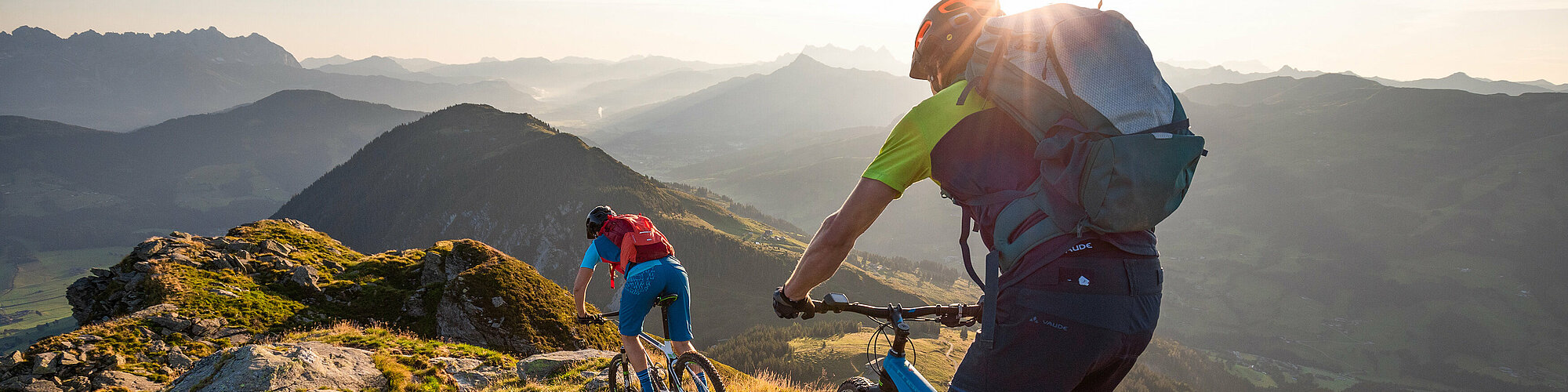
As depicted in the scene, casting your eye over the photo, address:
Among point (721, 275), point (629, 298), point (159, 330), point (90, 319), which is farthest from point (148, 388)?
point (721, 275)

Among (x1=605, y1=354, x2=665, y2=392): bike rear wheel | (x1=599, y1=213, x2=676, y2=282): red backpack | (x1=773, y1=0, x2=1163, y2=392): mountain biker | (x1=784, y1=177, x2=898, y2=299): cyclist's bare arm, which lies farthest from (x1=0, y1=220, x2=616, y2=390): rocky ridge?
(x1=773, y1=0, x2=1163, y2=392): mountain biker

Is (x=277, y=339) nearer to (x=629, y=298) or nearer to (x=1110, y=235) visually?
(x=629, y=298)

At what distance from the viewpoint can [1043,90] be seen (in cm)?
295

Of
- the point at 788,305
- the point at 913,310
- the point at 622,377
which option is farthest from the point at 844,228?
the point at 622,377

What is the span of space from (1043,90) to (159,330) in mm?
16772

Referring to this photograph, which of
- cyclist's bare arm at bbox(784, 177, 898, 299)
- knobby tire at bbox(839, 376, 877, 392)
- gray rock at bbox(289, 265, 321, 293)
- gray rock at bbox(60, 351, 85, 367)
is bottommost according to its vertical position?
gray rock at bbox(289, 265, 321, 293)

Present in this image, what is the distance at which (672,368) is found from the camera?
8.11 meters

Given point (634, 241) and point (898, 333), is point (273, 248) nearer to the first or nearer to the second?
point (634, 241)

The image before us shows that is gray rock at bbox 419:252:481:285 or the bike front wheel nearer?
the bike front wheel

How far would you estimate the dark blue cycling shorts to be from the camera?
113 inches

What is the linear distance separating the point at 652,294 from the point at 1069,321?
20.4 feet

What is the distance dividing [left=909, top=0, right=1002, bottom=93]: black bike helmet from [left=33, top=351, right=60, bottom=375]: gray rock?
14.9 m

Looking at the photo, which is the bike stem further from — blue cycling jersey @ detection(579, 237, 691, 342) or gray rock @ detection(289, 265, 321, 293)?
gray rock @ detection(289, 265, 321, 293)

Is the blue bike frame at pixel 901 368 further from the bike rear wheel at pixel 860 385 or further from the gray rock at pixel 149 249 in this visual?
the gray rock at pixel 149 249
